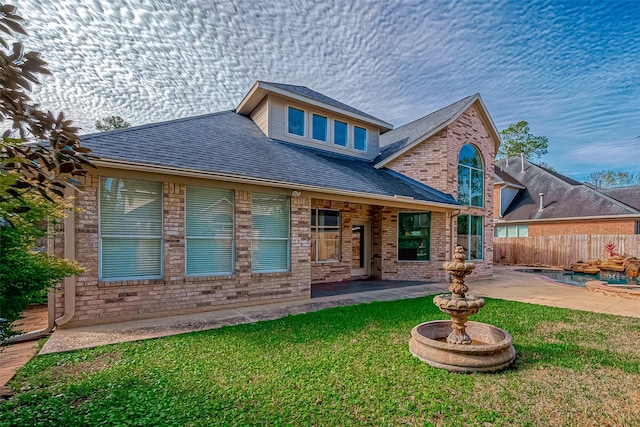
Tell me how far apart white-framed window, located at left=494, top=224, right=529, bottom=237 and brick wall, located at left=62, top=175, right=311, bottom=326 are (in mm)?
20931

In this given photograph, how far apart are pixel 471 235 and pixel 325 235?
6.66 metres

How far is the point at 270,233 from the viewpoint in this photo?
8.17m

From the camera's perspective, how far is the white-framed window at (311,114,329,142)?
1208 cm

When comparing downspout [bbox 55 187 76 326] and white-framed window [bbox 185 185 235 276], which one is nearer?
downspout [bbox 55 187 76 326]

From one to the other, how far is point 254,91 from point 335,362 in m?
9.85

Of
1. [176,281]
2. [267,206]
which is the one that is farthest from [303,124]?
[176,281]

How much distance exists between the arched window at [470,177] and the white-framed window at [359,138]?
13.9 ft

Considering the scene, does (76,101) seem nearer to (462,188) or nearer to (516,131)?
(462,188)

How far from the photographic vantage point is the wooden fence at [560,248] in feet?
53.7

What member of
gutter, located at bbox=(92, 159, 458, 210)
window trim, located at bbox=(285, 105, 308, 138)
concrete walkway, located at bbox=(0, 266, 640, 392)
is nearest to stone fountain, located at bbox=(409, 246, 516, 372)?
concrete walkway, located at bbox=(0, 266, 640, 392)

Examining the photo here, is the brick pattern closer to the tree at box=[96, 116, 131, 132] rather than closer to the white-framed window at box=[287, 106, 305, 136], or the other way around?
the white-framed window at box=[287, 106, 305, 136]

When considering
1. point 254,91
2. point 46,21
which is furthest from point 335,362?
point 254,91

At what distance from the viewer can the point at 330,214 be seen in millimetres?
11875

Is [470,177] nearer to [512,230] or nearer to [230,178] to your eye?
[230,178]
